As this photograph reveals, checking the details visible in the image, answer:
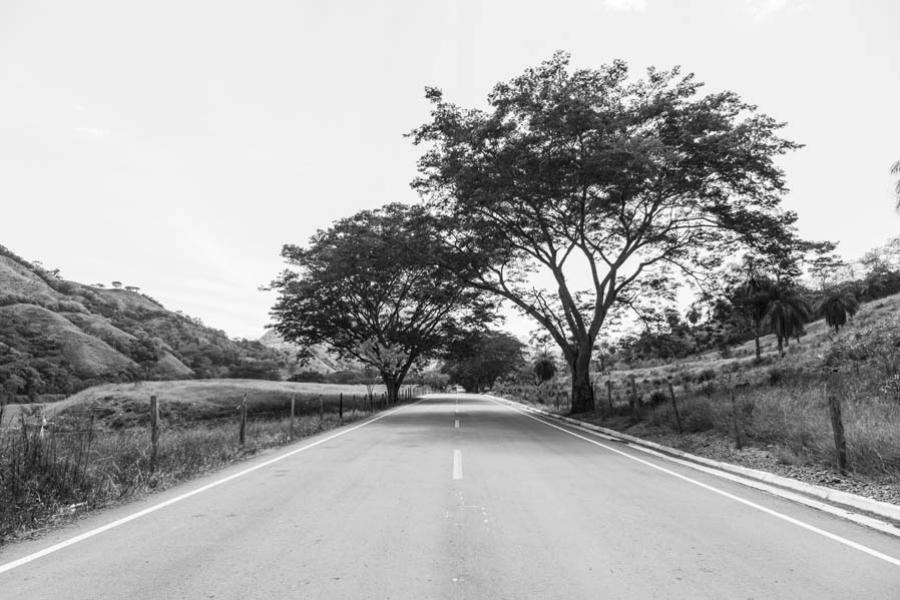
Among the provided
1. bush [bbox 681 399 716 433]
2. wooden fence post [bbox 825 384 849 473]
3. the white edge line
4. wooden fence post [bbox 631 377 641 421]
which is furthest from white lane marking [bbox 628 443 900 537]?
wooden fence post [bbox 631 377 641 421]

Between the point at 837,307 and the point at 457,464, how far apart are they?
6907 centimetres

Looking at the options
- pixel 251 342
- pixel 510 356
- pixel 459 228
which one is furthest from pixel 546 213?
pixel 251 342

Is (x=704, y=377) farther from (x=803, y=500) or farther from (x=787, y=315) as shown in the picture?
(x=803, y=500)

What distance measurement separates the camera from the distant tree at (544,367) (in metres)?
90.6

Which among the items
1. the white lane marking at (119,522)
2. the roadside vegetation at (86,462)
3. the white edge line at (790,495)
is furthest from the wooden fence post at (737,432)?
the roadside vegetation at (86,462)

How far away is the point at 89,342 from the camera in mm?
79000

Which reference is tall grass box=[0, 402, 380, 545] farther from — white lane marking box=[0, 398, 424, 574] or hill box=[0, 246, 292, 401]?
hill box=[0, 246, 292, 401]

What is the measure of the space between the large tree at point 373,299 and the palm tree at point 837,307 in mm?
46571

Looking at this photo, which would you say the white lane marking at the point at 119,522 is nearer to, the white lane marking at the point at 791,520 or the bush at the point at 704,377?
the white lane marking at the point at 791,520

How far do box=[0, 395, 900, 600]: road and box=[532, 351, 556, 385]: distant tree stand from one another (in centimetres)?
8273

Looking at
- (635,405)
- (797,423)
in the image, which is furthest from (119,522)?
(635,405)

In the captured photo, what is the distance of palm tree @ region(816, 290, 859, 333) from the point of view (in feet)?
205

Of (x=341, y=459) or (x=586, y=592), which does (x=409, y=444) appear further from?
(x=586, y=592)

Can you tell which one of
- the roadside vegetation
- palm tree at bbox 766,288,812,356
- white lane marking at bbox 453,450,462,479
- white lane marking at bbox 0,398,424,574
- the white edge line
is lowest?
the white edge line
